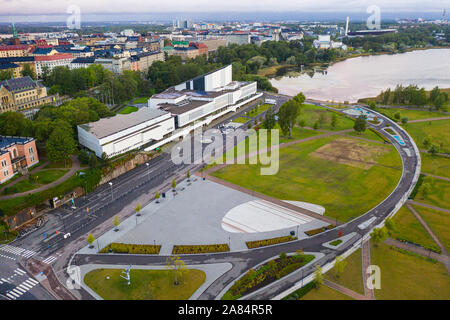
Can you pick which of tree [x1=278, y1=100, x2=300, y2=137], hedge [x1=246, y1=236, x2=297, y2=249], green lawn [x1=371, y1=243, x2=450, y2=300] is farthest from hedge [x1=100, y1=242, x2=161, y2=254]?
tree [x1=278, y1=100, x2=300, y2=137]

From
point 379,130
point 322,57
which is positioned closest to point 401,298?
point 379,130

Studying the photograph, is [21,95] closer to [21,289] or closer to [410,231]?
[21,289]

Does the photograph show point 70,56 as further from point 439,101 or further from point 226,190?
point 439,101

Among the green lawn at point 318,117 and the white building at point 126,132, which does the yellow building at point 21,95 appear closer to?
the white building at point 126,132

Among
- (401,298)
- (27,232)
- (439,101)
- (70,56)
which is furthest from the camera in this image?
(70,56)

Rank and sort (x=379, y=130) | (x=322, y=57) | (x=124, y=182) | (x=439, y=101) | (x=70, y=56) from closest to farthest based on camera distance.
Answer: (x=124, y=182) < (x=379, y=130) < (x=439, y=101) < (x=70, y=56) < (x=322, y=57)

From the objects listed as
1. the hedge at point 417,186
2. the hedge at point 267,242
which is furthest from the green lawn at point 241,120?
the hedge at point 267,242
